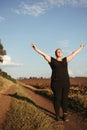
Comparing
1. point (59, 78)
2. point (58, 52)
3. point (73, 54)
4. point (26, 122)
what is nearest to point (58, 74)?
point (59, 78)

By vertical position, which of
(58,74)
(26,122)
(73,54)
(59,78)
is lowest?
(26,122)

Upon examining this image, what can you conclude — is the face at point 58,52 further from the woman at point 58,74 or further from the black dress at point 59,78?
the black dress at point 59,78

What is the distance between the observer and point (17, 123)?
896 centimetres

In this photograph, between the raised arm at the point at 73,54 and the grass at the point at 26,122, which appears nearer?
the grass at the point at 26,122

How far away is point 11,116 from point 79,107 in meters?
4.25

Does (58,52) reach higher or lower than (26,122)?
higher

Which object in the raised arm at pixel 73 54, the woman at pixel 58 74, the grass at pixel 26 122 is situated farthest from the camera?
the raised arm at pixel 73 54

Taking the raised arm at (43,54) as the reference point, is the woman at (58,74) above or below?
below

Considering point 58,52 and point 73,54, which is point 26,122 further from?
point 73,54

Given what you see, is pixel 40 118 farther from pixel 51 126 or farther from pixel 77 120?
pixel 77 120

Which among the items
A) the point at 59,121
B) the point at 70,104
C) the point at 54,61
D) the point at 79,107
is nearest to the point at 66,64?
the point at 54,61

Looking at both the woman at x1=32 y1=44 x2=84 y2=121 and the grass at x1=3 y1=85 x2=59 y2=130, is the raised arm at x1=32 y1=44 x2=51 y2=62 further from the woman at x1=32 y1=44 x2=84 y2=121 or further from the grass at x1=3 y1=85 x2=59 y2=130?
the grass at x1=3 y1=85 x2=59 y2=130

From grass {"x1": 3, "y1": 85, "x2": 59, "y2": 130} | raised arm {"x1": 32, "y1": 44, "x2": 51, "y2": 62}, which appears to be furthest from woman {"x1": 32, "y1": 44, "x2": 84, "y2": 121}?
grass {"x1": 3, "y1": 85, "x2": 59, "y2": 130}

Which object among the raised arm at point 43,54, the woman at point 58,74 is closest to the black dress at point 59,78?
the woman at point 58,74
